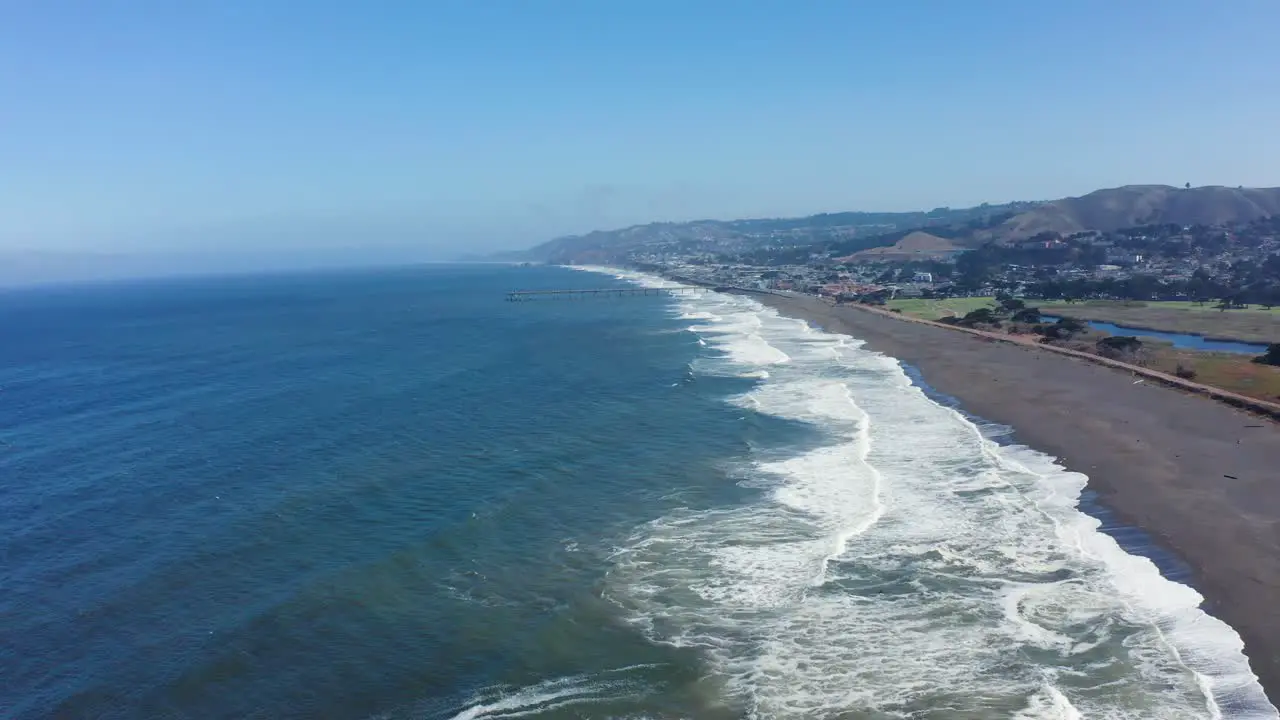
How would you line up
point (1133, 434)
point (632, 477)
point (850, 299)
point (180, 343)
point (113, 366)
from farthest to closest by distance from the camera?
point (850, 299)
point (180, 343)
point (113, 366)
point (1133, 434)
point (632, 477)

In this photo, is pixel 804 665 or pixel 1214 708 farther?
pixel 804 665

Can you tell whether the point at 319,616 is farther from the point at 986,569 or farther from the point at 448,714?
the point at 986,569

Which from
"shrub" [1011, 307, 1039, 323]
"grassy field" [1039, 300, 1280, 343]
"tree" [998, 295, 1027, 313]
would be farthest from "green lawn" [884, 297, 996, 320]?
"shrub" [1011, 307, 1039, 323]

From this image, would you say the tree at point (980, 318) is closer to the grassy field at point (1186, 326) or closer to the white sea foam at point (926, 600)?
the grassy field at point (1186, 326)

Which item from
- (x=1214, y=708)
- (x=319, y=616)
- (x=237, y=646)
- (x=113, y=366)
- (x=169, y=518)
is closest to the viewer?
(x=1214, y=708)

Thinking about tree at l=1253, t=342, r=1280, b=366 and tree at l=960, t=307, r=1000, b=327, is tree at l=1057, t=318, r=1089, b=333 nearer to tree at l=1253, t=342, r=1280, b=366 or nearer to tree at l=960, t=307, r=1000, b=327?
tree at l=960, t=307, r=1000, b=327

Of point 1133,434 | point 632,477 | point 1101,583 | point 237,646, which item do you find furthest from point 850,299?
point 237,646
